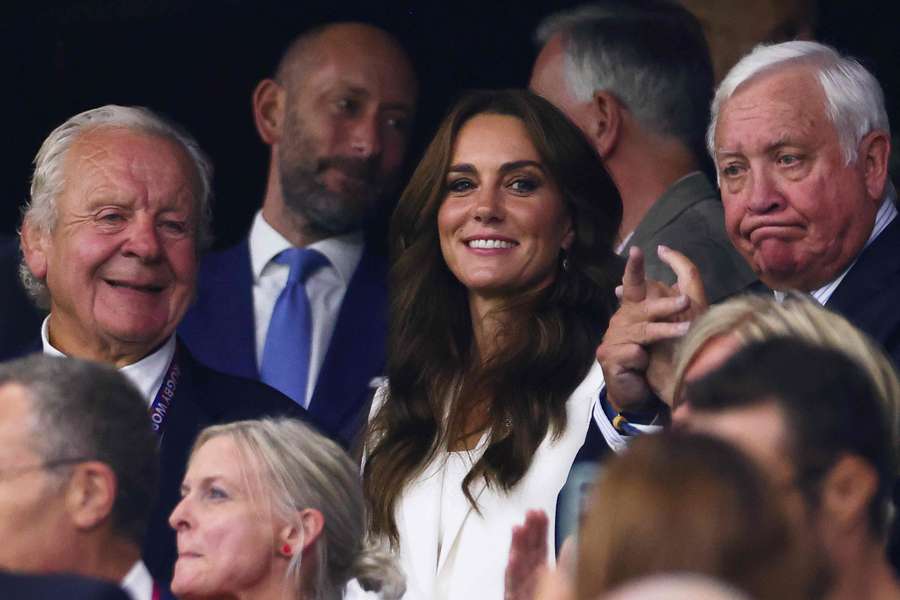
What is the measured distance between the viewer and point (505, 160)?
184 inches

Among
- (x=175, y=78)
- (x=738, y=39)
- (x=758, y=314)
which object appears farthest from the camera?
(x=175, y=78)

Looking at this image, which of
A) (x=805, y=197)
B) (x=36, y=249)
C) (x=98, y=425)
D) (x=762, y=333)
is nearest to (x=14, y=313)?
(x=36, y=249)

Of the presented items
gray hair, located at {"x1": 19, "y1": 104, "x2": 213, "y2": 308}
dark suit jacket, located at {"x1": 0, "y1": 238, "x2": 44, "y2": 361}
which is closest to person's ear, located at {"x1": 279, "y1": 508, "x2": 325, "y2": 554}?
gray hair, located at {"x1": 19, "y1": 104, "x2": 213, "y2": 308}

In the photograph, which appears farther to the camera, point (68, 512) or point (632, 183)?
point (632, 183)

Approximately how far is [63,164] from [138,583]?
168 centimetres

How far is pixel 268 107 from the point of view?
20.0ft

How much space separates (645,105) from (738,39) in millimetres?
607

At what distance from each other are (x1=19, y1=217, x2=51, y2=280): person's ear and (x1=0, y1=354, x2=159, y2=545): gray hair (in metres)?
1.34

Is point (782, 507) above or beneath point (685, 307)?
above

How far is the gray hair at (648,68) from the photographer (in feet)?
17.9

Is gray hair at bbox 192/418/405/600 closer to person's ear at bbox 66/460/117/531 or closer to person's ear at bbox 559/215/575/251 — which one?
person's ear at bbox 66/460/117/531

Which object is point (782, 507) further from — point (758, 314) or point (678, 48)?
point (678, 48)

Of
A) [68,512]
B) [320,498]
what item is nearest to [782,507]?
[68,512]

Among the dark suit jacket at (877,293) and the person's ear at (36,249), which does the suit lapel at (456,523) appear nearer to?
the dark suit jacket at (877,293)
